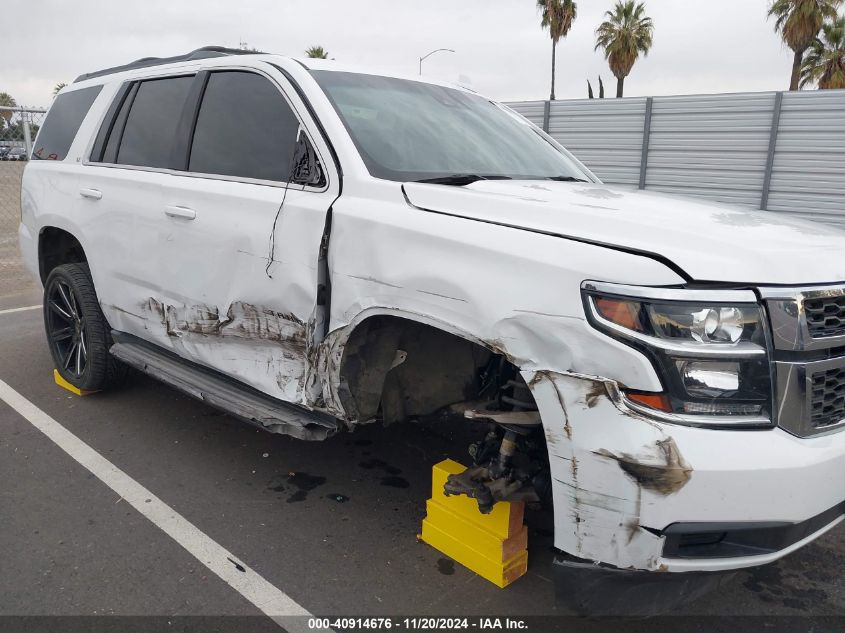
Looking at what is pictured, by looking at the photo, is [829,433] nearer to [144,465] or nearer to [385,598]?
[385,598]

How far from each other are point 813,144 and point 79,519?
41.5ft

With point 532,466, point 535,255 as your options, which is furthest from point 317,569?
point 535,255

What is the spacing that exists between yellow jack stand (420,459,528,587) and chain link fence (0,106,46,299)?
7646mm

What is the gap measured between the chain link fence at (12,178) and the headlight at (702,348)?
8.72 metres

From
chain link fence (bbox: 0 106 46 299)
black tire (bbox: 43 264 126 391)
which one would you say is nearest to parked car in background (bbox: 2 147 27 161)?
chain link fence (bbox: 0 106 46 299)

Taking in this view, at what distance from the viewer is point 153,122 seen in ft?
12.8

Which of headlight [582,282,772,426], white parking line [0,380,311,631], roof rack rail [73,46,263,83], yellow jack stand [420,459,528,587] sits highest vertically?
roof rack rail [73,46,263,83]

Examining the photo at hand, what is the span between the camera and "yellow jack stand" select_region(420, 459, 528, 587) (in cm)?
266

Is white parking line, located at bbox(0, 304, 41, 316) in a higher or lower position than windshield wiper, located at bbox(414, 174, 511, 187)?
lower

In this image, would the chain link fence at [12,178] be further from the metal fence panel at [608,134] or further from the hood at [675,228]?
the metal fence panel at [608,134]

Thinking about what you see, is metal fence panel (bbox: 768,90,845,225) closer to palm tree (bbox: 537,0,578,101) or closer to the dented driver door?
the dented driver door

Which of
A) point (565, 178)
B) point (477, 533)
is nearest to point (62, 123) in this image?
point (565, 178)

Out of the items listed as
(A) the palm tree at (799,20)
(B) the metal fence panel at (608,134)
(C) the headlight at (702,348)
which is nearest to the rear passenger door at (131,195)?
(C) the headlight at (702,348)

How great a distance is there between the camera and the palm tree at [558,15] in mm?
39250
